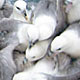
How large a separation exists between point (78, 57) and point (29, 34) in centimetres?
25

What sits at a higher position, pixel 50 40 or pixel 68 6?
pixel 68 6

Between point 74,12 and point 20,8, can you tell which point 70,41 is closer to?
point 74,12

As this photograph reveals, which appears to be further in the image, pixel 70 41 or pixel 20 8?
pixel 20 8

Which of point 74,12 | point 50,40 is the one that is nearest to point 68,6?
point 74,12

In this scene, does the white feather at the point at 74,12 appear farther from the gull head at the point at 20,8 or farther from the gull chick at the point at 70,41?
the gull head at the point at 20,8

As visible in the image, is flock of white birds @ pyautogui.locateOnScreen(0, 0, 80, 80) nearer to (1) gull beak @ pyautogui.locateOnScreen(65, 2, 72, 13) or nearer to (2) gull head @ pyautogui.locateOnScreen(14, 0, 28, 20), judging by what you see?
(1) gull beak @ pyautogui.locateOnScreen(65, 2, 72, 13)

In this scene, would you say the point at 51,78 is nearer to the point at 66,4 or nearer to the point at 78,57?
the point at 78,57

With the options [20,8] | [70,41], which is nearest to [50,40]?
[70,41]

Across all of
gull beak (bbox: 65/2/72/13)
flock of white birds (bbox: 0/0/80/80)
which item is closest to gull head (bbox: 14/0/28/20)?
flock of white birds (bbox: 0/0/80/80)

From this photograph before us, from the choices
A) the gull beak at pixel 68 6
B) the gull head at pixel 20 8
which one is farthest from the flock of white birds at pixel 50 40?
the gull head at pixel 20 8

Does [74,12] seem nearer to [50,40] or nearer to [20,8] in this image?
[50,40]

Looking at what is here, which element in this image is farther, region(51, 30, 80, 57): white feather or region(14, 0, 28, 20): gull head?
region(14, 0, 28, 20): gull head

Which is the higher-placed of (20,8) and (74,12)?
(74,12)

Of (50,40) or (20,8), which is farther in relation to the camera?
(20,8)
